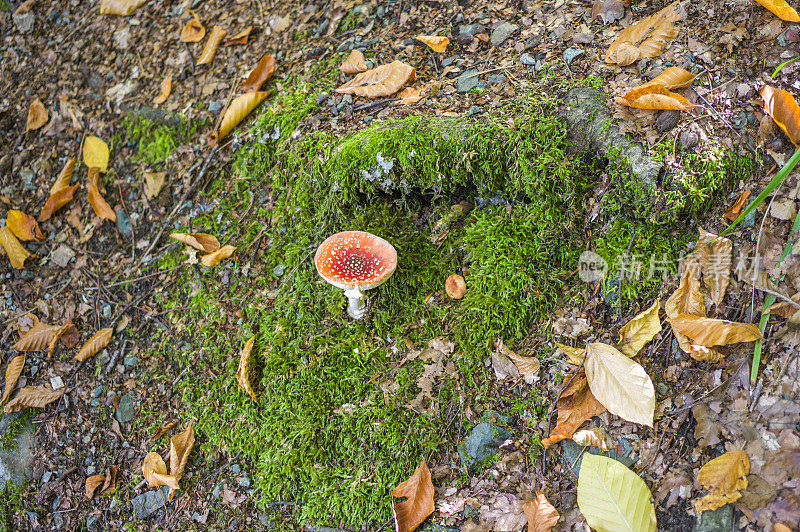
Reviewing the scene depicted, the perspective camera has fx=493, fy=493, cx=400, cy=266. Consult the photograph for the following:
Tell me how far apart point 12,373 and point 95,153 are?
1.83 m

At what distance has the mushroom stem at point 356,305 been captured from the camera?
2.92m

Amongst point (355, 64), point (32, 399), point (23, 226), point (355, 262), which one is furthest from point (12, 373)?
point (355, 64)

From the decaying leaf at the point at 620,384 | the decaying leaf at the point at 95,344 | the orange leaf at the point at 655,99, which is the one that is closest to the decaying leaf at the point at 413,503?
the decaying leaf at the point at 620,384

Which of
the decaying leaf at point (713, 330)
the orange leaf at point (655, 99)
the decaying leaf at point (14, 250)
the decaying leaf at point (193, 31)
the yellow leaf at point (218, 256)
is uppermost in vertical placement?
the decaying leaf at point (193, 31)

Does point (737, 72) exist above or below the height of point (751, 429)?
above

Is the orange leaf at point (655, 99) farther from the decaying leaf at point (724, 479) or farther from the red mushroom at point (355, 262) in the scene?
the decaying leaf at point (724, 479)

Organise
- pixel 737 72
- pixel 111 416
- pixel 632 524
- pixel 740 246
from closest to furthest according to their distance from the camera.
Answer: pixel 632 524 < pixel 740 246 < pixel 737 72 < pixel 111 416

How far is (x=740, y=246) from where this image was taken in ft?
7.91

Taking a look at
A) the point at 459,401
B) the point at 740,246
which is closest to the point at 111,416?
the point at 459,401

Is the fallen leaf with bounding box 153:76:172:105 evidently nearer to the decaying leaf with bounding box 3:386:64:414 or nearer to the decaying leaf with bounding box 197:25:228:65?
the decaying leaf with bounding box 197:25:228:65

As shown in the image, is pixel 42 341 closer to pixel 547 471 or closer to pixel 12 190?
pixel 12 190

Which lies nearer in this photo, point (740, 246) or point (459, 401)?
point (740, 246)

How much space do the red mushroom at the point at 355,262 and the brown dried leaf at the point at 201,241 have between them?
1.05 metres

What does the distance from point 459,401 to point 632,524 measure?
0.98 m
